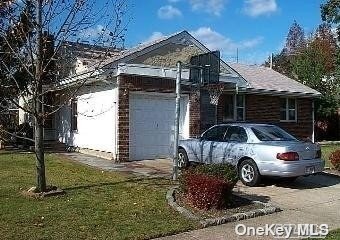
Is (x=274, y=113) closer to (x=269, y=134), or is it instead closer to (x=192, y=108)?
(x=192, y=108)

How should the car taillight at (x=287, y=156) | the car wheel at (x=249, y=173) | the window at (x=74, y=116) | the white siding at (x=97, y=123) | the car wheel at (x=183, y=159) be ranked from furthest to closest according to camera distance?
1. the window at (x=74, y=116)
2. the white siding at (x=97, y=123)
3. the car wheel at (x=183, y=159)
4. the car wheel at (x=249, y=173)
5. the car taillight at (x=287, y=156)

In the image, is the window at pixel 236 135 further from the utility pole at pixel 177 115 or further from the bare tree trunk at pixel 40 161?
the bare tree trunk at pixel 40 161

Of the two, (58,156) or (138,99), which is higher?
(138,99)

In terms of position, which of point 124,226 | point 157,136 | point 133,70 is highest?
point 133,70

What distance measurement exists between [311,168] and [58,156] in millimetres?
10184

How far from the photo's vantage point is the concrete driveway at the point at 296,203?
7306mm

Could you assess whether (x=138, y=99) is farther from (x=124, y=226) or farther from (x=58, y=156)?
(x=124, y=226)

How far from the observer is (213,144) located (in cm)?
1283

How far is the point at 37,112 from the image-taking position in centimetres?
946

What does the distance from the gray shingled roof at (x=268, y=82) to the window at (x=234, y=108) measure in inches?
33.9

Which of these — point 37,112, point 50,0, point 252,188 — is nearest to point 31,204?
point 37,112

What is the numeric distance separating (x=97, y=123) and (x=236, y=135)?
7.02m

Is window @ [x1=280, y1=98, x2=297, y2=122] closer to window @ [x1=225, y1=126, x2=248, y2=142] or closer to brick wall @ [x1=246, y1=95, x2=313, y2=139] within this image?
brick wall @ [x1=246, y1=95, x2=313, y2=139]

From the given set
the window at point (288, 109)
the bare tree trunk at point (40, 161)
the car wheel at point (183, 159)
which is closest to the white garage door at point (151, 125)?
the car wheel at point (183, 159)
